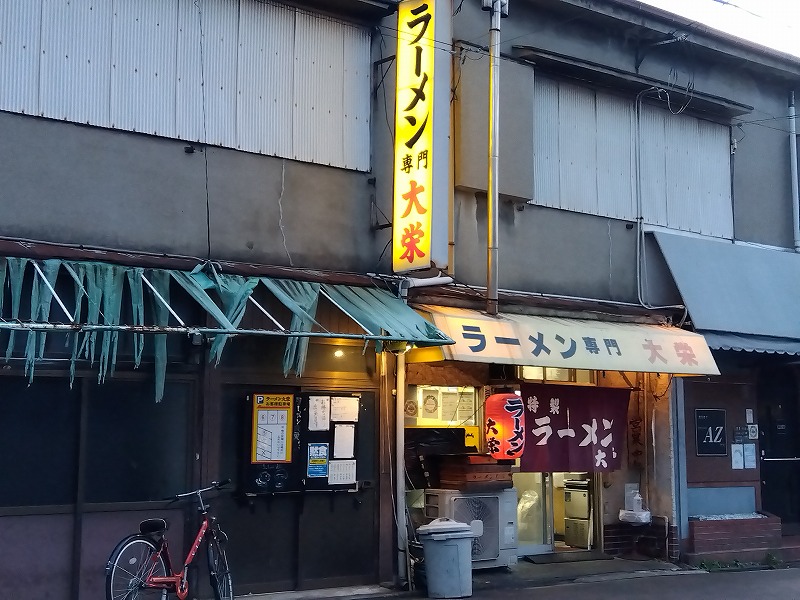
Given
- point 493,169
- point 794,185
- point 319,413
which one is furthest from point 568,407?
point 794,185

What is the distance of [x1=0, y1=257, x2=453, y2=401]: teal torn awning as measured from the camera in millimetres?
8961

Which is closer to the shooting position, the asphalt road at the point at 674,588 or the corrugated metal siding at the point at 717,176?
the asphalt road at the point at 674,588

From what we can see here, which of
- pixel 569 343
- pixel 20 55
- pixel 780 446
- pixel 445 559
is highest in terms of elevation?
pixel 20 55

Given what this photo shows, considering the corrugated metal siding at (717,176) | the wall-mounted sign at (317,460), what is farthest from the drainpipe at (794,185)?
the wall-mounted sign at (317,460)

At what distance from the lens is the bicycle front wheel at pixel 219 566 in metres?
9.59

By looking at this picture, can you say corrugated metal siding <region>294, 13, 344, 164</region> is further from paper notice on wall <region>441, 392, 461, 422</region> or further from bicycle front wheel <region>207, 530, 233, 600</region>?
bicycle front wheel <region>207, 530, 233, 600</region>

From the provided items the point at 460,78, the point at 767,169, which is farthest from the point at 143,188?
the point at 767,169

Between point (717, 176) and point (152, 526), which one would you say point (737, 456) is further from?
point (152, 526)

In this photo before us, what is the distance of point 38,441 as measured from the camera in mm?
9609

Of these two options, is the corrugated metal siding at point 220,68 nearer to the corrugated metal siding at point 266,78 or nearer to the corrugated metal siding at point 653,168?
the corrugated metal siding at point 266,78

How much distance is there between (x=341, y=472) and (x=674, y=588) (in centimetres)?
509

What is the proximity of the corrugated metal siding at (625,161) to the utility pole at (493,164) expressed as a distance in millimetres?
1953

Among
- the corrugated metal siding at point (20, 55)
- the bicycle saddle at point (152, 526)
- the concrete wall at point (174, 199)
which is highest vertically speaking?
the corrugated metal siding at point (20, 55)

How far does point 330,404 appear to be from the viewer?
11578 mm
